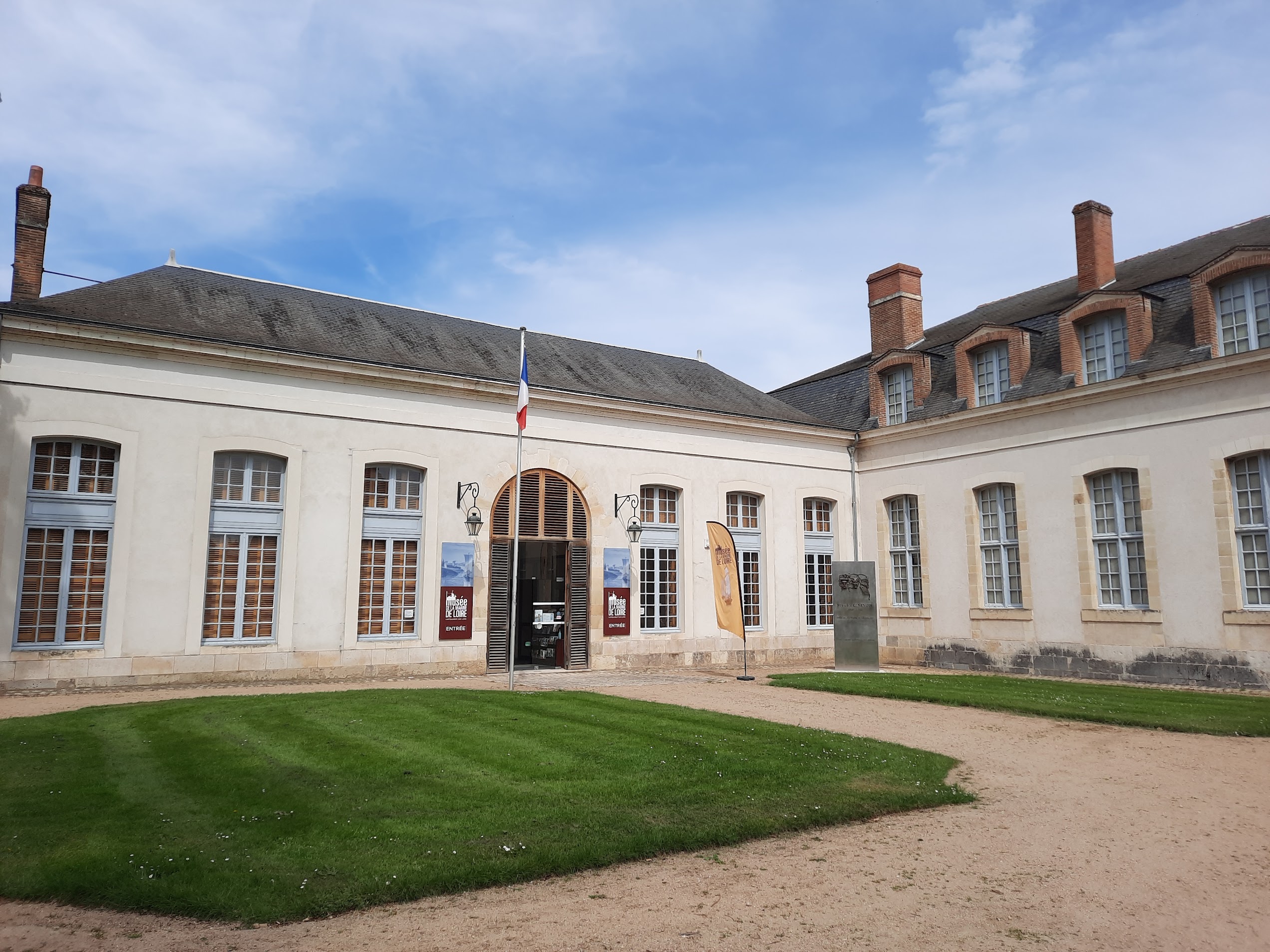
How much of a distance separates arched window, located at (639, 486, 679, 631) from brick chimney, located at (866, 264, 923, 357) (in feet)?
24.5

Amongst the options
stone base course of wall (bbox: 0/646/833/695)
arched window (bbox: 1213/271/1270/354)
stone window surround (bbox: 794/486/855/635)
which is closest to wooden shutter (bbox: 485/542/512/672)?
stone base course of wall (bbox: 0/646/833/695)

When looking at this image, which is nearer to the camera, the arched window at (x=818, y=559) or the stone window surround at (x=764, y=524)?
the stone window surround at (x=764, y=524)

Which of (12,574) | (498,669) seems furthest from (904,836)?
(12,574)

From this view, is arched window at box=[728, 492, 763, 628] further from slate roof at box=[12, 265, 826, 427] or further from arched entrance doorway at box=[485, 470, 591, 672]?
arched entrance doorway at box=[485, 470, 591, 672]

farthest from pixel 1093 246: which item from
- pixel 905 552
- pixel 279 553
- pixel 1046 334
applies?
pixel 279 553

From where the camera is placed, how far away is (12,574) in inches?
456

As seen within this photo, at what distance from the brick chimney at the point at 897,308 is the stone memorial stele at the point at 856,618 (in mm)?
6774

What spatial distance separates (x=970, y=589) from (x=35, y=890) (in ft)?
53.6

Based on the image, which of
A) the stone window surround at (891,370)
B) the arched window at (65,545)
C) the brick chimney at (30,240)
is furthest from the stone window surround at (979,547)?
the brick chimney at (30,240)

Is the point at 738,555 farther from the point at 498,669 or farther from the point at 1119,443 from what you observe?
the point at 1119,443

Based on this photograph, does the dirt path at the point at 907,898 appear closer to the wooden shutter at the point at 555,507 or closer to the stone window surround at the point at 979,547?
the stone window surround at the point at 979,547

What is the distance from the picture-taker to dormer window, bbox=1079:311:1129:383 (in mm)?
15438

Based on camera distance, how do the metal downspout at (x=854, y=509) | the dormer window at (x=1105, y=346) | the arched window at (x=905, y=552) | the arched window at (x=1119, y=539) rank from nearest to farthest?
the arched window at (x=1119, y=539) → the dormer window at (x=1105, y=346) → the arched window at (x=905, y=552) → the metal downspout at (x=854, y=509)

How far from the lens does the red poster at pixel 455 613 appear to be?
14531 millimetres
